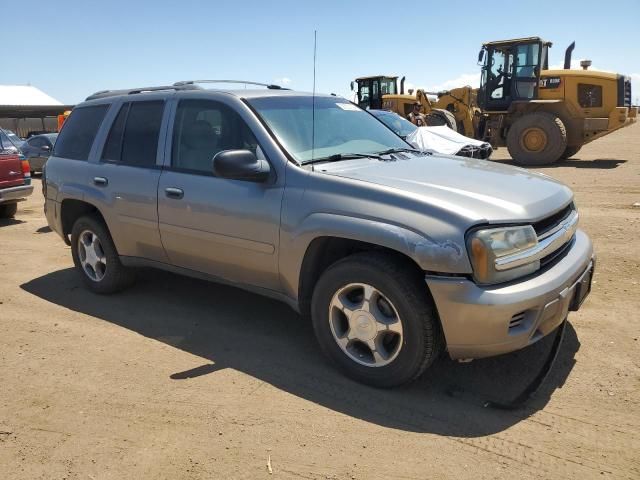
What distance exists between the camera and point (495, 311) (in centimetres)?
286

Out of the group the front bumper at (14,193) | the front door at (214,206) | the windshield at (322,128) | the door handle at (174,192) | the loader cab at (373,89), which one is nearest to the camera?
the front door at (214,206)

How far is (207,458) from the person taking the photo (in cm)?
274

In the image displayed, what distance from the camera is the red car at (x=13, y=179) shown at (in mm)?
9034

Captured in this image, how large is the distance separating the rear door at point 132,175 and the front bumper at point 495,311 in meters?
2.47

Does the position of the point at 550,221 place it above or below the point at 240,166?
below

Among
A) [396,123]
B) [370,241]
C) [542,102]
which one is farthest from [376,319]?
[542,102]

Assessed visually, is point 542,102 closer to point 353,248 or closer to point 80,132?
point 80,132

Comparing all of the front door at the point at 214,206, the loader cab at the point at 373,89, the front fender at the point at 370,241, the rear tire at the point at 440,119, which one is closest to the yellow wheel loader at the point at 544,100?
the rear tire at the point at 440,119

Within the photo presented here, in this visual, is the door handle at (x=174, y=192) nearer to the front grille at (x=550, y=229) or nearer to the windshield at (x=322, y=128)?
the windshield at (x=322, y=128)

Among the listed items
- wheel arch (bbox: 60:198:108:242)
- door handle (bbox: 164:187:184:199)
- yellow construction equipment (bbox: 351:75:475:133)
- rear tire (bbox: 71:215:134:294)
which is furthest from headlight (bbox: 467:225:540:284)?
yellow construction equipment (bbox: 351:75:475:133)

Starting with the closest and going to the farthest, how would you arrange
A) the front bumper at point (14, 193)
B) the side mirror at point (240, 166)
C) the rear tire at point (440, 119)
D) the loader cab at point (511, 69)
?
the side mirror at point (240, 166) < the front bumper at point (14, 193) < the loader cab at point (511, 69) < the rear tire at point (440, 119)

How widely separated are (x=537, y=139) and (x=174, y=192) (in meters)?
13.3

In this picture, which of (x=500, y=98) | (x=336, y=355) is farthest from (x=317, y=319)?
(x=500, y=98)

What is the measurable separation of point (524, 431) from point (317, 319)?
52.5 inches
